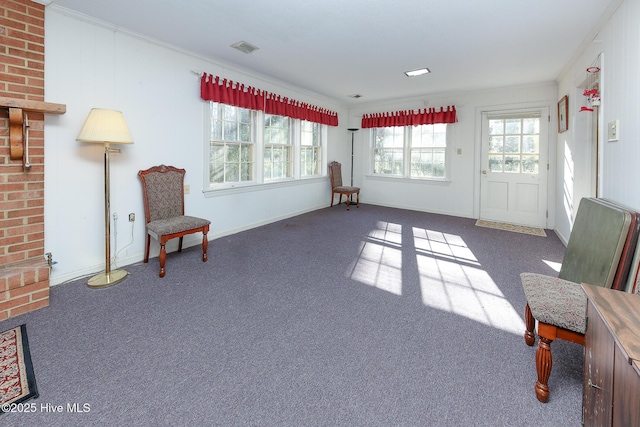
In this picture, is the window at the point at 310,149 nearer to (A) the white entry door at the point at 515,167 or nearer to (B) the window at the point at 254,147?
(B) the window at the point at 254,147

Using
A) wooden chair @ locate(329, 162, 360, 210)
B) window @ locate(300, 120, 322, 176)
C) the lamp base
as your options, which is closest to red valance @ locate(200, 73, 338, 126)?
window @ locate(300, 120, 322, 176)

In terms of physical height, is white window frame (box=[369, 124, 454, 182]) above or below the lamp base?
above

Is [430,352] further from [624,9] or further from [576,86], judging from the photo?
[576,86]

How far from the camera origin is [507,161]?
533 cm

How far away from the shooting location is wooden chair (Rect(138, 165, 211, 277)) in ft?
9.75

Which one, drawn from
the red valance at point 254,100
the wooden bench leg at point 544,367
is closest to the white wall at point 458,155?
the red valance at point 254,100

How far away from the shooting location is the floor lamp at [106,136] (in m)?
2.54

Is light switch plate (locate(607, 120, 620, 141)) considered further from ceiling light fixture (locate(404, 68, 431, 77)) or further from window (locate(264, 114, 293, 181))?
window (locate(264, 114, 293, 181))

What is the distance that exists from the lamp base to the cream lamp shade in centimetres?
122

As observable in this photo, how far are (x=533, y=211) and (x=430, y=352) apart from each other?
4.55m

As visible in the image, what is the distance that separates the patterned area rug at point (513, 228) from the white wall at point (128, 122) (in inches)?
171

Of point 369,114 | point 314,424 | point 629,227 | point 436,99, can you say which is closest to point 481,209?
point 436,99

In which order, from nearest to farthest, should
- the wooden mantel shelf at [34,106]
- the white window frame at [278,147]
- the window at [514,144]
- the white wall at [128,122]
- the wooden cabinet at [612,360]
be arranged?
the wooden cabinet at [612,360] → the wooden mantel shelf at [34,106] → the white wall at [128,122] → the white window frame at [278,147] → the window at [514,144]

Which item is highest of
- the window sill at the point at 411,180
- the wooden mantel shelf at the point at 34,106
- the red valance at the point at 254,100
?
the red valance at the point at 254,100
